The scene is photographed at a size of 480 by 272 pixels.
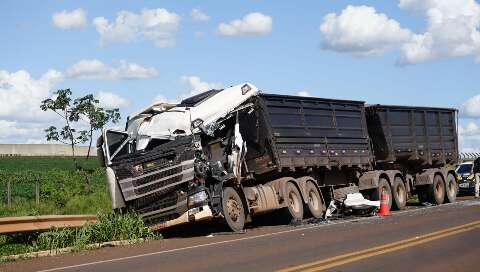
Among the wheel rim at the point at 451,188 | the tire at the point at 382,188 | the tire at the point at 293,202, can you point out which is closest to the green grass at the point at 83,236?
the tire at the point at 293,202

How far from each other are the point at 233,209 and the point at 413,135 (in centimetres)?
1186

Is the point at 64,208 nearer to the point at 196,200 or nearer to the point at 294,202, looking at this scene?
the point at 294,202

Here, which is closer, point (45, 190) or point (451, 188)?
point (45, 190)

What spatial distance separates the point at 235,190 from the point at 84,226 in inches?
152

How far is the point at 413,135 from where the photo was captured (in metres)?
27.2

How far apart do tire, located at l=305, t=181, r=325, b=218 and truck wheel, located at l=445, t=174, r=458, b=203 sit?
372 inches

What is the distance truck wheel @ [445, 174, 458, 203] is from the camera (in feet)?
95.5

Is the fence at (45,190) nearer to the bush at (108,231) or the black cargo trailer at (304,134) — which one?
the bush at (108,231)

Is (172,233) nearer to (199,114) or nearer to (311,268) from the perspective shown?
(199,114)

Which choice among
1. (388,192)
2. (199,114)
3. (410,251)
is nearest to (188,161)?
(199,114)

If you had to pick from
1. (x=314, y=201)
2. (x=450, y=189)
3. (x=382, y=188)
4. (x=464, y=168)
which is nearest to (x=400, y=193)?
(x=382, y=188)

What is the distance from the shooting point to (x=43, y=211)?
2573 centimetres

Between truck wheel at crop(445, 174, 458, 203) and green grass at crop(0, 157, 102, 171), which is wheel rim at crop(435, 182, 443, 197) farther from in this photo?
green grass at crop(0, 157, 102, 171)

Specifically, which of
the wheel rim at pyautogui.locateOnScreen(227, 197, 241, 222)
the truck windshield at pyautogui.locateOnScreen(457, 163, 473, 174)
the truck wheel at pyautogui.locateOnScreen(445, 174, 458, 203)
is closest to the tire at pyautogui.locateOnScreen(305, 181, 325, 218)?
the wheel rim at pyautogui.locateOnScreen(227, 197, 241, 222)
